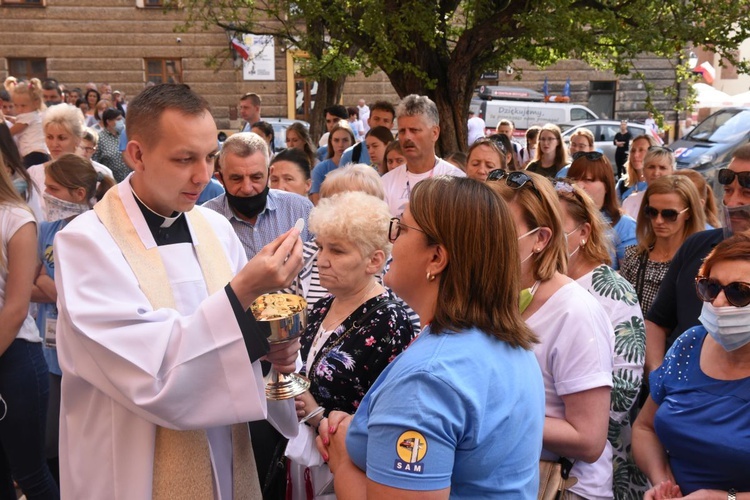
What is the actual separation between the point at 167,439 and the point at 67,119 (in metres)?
4.84

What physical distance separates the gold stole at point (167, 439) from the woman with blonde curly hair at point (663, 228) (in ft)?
9.30

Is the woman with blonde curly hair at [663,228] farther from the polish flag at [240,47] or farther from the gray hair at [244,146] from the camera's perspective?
the polish flag at [240,47]

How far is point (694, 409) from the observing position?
8.79ft

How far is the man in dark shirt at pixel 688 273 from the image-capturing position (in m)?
3.53

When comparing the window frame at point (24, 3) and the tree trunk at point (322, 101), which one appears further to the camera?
the window frame at point (24, 3)

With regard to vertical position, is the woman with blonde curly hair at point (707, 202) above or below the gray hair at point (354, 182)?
below

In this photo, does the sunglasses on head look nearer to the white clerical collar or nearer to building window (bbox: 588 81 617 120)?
the white clerical collar

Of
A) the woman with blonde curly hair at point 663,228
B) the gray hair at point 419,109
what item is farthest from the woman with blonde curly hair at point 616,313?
the gray hair at point 419,109

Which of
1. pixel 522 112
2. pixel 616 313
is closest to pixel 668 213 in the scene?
pixel 616 313

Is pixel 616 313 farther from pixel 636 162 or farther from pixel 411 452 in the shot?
pixel 636 162

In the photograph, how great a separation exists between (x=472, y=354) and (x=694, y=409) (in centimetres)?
138

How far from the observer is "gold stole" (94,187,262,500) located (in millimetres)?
2268

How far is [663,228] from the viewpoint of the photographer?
447 cm

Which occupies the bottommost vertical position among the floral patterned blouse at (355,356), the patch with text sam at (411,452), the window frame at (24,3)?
the floral patterned blouse at (355,356)
